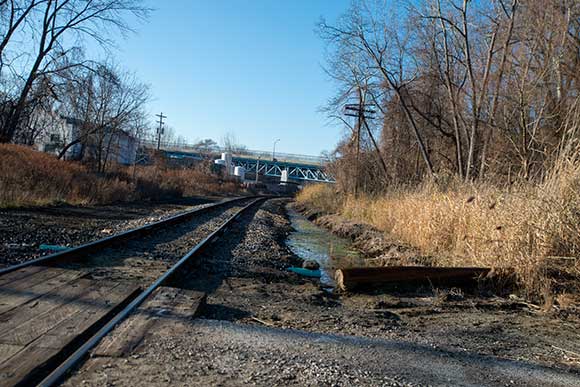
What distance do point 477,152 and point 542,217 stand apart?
43.6 feet

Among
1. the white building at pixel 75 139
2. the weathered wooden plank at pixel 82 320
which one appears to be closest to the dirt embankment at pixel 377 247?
the weathered wooden plank at pixel 82 320

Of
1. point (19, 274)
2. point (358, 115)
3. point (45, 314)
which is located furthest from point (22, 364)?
point (358, 115)

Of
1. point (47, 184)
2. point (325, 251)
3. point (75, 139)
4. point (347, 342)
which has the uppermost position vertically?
point (75, 139)

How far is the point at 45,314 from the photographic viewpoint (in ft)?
13.7

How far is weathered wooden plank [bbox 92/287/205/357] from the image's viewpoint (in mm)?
3645

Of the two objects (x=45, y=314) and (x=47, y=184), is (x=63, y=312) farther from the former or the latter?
(x=47, y=184)

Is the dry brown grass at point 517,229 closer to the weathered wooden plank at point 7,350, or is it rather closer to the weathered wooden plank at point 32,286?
the weathered wooden plank at point 32,286

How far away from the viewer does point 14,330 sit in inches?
147

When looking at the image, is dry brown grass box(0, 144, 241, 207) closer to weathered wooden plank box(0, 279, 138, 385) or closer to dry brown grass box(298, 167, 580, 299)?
weathered wooden plank box(0, 279, 138, 385)

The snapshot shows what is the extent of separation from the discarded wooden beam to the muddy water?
1097mm

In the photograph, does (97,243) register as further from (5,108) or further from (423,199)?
(5,108)

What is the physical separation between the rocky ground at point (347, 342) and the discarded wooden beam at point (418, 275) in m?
0.23

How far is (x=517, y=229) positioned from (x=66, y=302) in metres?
6.44

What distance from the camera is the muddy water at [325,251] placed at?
10712 mm
